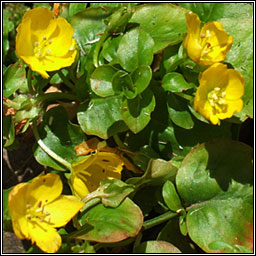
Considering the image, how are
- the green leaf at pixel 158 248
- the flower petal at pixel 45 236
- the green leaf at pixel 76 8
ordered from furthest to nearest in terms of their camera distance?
the green leaf at pixel 76 8
the green leaf at pixel 158 248
the flower petal at pixel 45 236

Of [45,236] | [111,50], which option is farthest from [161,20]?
[45,236]

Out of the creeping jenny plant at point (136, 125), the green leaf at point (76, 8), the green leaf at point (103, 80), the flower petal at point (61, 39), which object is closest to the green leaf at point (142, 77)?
the creeping jenny plant at point (136, 125)

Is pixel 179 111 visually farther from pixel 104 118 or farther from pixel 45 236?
pixel 45 236

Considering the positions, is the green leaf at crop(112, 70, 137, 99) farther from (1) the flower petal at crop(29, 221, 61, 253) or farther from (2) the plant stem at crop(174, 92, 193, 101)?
(1) the flower petal at crop(29, 221, 61, 253)

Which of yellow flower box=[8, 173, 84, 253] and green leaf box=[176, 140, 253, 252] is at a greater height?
yellow flower box=[8, 173, 84, 253]

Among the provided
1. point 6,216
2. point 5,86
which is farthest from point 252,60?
point 6,216

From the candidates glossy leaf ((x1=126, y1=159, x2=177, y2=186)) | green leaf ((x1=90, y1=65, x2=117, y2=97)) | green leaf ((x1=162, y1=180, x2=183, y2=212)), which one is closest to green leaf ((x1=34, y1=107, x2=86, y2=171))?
green leaf ((x1=90, y1=65, x2=117, y2=97))

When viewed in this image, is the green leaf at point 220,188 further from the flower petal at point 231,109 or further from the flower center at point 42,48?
the flower center at point 42,48
